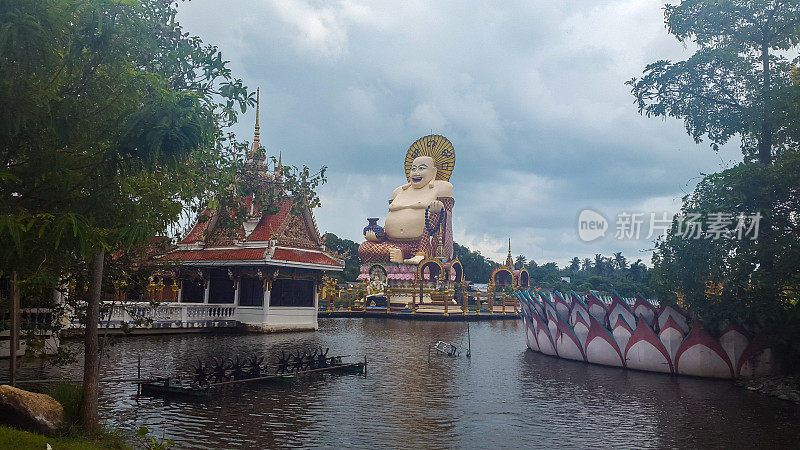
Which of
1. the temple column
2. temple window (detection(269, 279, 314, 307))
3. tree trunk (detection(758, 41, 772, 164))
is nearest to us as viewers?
tree trunk (detection(758, 41, 772, 164))

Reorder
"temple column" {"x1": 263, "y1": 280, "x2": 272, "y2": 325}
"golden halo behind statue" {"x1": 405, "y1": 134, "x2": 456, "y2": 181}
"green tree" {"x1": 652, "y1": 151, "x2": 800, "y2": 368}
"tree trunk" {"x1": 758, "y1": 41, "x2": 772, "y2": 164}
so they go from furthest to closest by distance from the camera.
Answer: "golden halo behind statue" {"x1": 405, "y1": 134, "x2": 456, "y2": 181} < "temple column" {"x1": 263, "y1": 280, "x2": 272, "y2": 325} < "tree trunk" {"x1": 758, "y1": 41, "x2": 772, "y2": 164} < "green tree" {"x1": 652, "y1": 151, "x2": 800, "y2": 368}

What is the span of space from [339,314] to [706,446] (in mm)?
38264

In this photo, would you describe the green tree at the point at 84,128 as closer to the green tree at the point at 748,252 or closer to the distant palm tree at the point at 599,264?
the green tree at the point at 748,252

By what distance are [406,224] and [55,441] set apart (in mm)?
51662

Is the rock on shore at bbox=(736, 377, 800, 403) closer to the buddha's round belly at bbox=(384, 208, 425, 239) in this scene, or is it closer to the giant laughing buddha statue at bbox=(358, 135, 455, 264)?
the giant laughing buddha statue at bbox=(358, 135, 455, 264)

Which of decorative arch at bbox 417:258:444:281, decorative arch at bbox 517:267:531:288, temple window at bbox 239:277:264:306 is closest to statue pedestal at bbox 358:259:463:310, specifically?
decorative arch at bbox 417:258:444:281

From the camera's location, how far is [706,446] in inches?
401

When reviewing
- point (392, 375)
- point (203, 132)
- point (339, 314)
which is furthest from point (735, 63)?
point (339, 314)

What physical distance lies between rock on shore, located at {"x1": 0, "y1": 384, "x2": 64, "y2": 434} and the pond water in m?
2.01

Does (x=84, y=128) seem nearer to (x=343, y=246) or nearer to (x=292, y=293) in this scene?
(x=292, y=293)

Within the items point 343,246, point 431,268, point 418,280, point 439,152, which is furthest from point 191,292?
point 343,246

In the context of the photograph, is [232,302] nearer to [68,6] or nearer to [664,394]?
[664,394]

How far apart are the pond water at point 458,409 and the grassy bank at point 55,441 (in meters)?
1.43

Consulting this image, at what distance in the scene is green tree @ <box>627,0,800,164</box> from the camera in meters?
16.3
